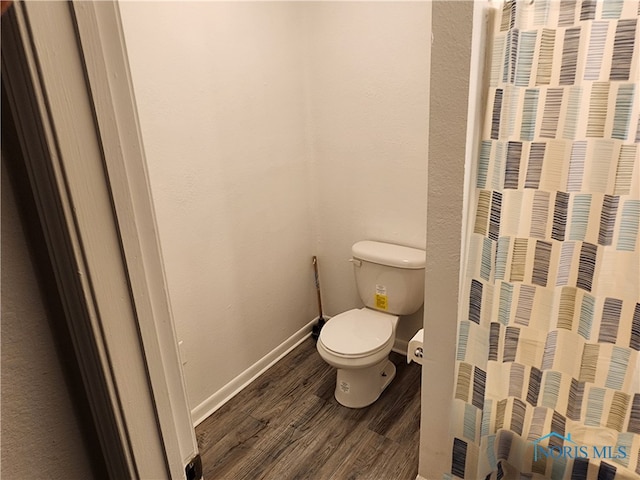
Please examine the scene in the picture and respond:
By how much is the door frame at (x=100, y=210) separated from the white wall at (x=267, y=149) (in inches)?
52.9

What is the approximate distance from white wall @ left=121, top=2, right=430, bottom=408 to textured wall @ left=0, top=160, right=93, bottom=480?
4.48 ft

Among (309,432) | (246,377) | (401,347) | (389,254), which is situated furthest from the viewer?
(401,347)

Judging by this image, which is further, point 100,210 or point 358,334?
point 358,334

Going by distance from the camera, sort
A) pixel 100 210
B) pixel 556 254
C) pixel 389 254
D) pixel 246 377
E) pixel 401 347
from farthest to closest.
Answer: pixel 401 347 < pixel 246 377 < pixel 389 254 < pixel 556 254 < pixel 100 210

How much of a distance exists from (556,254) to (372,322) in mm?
1213

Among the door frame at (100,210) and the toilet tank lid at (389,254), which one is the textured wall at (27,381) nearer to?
the door frame at (100,210)

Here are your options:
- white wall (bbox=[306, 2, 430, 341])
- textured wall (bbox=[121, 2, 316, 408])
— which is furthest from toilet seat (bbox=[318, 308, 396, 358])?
textured wall (bbox=[121, 2, 316, 408])

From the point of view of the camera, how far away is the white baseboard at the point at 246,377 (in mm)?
2215

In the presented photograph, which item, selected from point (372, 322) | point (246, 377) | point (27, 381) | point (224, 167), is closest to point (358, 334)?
point (372, 322)

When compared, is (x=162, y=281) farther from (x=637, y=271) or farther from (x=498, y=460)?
(x=498, y=460)

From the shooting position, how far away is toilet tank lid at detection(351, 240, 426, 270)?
2244 millimetres

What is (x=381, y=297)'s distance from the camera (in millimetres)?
2404

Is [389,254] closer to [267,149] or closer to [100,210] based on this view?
[267,149]

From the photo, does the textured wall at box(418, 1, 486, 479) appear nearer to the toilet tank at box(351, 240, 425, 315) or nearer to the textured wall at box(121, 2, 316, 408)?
the toilet tank at box(351, 240, 425, 315)
